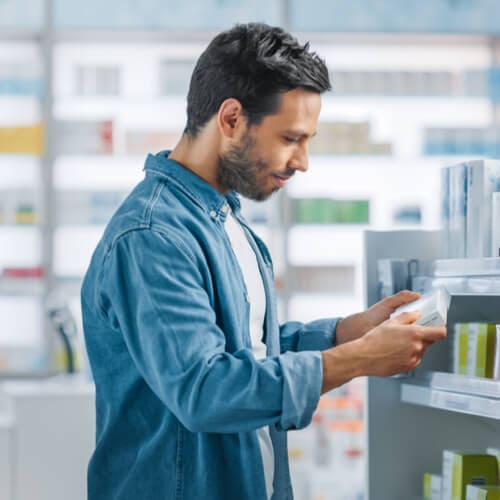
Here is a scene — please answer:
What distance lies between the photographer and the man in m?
1.70

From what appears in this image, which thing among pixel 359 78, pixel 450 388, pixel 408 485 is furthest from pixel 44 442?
pixel 359 78

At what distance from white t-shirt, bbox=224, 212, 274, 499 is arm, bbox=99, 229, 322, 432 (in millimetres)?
246

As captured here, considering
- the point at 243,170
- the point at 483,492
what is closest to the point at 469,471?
the point at 483,492

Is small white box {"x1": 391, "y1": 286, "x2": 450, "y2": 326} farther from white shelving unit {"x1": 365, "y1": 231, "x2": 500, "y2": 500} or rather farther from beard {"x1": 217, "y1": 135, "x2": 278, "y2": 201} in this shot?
white shelving unit {"x1": 365, "y1": 231, "x2": 500, "y2": 500}

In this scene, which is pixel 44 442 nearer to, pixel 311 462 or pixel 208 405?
pixel 311 462

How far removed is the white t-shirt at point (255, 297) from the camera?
1962 mm

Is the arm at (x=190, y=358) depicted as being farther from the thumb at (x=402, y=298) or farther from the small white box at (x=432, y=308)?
the thumb at (x=402, y=298)

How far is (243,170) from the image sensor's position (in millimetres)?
1928

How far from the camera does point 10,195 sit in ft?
17.5

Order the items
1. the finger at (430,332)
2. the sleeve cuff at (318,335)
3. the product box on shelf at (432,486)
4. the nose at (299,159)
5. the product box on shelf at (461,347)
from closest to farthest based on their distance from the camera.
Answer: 1. the finger at (430,332)
2. the nose at (299,159)
3. the sleeve cuff at (318,335)
4. the product box on shelf at (461,347)
5. the product box on shelf at (432,486)

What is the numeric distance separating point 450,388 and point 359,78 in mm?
3486

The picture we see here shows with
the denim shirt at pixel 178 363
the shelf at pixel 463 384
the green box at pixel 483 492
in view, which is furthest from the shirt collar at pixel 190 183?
the green box at pixel 483 492

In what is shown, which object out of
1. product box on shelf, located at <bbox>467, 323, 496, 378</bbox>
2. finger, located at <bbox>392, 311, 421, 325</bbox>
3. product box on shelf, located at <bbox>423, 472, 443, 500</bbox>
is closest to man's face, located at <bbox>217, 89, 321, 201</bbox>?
finger, located at <bbox>392, 311, 421, 325</bbox>

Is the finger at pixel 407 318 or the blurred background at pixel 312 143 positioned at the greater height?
the blurred background at pixel 312 143
